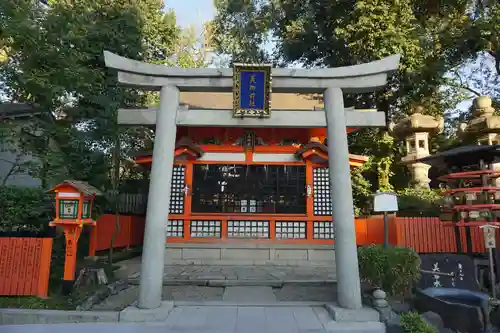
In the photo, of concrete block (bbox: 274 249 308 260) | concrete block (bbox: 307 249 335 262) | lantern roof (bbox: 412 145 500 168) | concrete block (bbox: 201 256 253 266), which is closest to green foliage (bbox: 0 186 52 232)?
concrete block (bbox: 201 256 253 266)

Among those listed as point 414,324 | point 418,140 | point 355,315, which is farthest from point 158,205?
point 418,140

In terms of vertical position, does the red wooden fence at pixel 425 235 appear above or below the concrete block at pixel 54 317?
above

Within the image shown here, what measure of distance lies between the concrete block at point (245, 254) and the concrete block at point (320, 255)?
1345 mm

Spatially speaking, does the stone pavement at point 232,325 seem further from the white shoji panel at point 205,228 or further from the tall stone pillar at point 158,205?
the white shoji panel at point 205,228

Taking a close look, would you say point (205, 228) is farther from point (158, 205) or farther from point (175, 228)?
Result: point (158, 205)

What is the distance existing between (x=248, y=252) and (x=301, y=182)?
2830 mm

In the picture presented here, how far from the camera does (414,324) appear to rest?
5074 millimetres

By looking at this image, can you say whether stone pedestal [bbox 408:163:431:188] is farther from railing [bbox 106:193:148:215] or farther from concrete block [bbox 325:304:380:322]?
railing [bbox 106:193:148:215]

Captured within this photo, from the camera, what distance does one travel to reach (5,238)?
668 centimetres

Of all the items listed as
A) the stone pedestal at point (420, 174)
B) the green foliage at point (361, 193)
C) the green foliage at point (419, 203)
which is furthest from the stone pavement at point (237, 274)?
the stone pedestal at point (420, 174)

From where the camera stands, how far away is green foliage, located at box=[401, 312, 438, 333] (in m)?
4.97

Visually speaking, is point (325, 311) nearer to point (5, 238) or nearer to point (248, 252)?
point (248, 252)

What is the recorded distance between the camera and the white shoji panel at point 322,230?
11.1 metres

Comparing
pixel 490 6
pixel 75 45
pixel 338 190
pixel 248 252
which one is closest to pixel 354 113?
A: pixel 338 190
